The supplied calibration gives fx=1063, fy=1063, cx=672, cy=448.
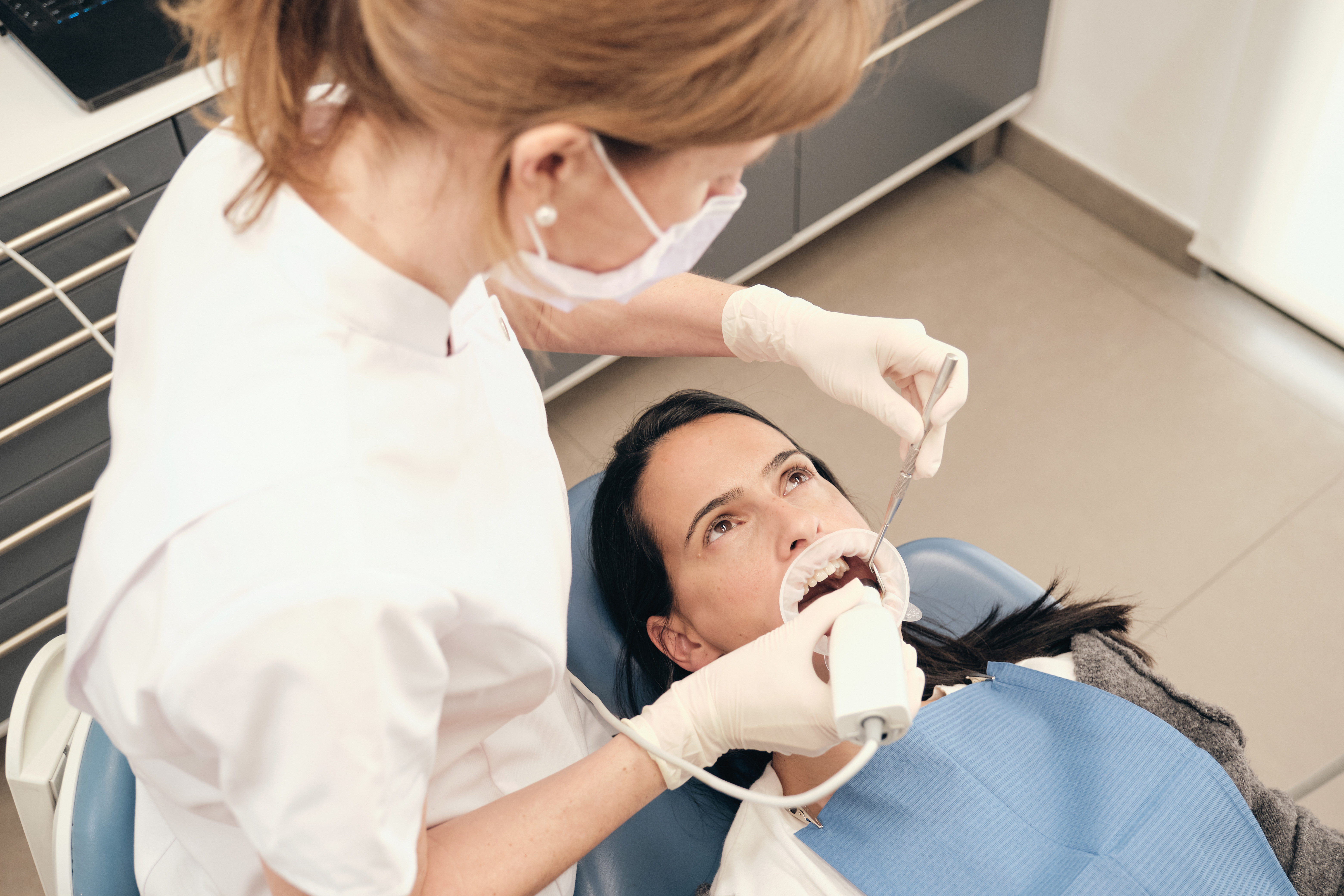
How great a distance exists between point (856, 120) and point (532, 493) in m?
1.73

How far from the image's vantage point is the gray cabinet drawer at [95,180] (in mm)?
1494

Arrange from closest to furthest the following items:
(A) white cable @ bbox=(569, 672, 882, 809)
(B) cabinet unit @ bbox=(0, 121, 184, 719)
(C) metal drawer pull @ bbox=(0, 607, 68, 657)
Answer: (A) white cable @ bbox=(569, 672, 882, 809) < (B) cabinet unit @ bbox=(0, 121, 184, 719) < (C) metal drawer pull @ bbox=(0, 607, 68, 657)

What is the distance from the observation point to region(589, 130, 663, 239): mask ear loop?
0.70 m

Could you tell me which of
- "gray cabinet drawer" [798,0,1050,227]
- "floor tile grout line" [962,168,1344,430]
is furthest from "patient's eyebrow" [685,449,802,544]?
"floor tile grout line" [962,168,1344,430]

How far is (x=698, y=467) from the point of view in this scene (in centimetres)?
142

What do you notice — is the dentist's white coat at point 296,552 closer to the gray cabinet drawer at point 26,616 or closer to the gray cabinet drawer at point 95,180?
the gray cabinet drawer at point 95,180

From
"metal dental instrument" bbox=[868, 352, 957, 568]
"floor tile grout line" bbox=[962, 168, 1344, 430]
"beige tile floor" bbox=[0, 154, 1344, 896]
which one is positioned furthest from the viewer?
"floor tile grout line" bbox=[962, 168, 1344, 430]

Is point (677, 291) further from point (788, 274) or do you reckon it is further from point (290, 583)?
point (788, 274)

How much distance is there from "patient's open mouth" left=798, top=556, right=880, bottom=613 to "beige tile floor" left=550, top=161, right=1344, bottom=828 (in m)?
0.87

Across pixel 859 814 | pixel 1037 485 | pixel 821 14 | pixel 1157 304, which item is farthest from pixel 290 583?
pixel 1157 304

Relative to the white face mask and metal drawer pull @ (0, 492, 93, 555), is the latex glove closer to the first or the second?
the white face mask

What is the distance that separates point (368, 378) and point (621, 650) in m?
0.76

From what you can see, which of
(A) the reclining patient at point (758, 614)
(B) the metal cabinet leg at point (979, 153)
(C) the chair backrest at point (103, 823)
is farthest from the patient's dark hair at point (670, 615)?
(B) the metal cabinet leg at point (979, 153)

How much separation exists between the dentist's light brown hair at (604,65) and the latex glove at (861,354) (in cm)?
62
